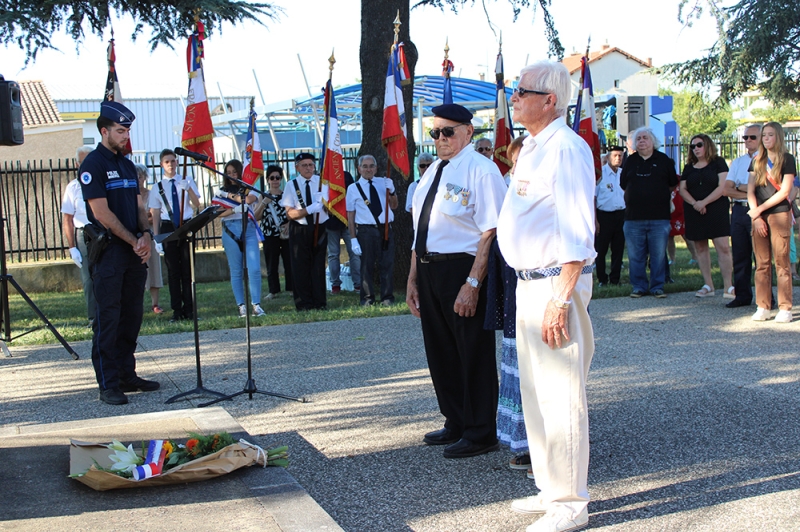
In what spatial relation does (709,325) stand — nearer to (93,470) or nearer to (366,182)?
(366,182)

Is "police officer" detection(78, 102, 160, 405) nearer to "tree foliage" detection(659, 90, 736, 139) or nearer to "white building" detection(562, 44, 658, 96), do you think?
A: "tree foliage" detection(659, 90, 736, 139)

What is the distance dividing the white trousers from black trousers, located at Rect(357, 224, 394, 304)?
7.41 meters

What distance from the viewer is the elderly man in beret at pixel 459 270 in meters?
4.83

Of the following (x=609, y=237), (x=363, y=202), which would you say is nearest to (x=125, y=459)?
(x=363, y=202)

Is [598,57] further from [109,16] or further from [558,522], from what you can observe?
[558,522]

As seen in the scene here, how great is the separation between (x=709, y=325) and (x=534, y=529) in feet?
19.4

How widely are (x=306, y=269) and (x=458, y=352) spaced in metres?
6.22

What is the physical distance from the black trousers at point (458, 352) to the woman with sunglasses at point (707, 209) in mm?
6625

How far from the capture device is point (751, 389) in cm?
639

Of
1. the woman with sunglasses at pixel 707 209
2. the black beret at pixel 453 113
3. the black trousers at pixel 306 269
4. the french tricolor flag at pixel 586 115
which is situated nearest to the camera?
the black beret at pixel 453 113

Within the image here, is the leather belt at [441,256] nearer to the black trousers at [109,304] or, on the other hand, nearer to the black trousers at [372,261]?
the black trousers at [109,304]

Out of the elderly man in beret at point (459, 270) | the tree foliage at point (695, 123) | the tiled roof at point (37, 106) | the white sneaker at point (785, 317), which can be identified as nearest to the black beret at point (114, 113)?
the elderly man in beret at point (459, 270)

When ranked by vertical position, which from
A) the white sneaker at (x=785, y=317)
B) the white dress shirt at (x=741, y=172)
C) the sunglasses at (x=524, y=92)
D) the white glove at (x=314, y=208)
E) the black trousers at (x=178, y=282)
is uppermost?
the sunglasses at (x=524, y=92)

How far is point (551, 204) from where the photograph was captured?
12.3 feet
